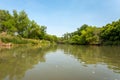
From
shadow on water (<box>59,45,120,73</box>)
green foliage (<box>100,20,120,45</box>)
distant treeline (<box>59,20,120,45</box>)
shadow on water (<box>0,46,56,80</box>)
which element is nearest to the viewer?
shadow on water (<box>0,46,56,80</box>)

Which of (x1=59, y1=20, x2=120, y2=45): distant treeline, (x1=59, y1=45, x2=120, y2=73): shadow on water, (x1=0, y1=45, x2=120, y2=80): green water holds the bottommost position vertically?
(x1=0, y1=45, x2=120, y2=80): green water

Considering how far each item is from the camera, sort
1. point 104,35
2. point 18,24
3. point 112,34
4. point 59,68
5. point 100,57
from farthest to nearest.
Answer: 1. point 104,35
2. point 112,34
3. point 18,24
4. point 100,57
5. point 59,68

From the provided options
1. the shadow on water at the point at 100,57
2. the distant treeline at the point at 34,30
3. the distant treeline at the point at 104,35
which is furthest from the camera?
the distant treeline at the point at 104,35

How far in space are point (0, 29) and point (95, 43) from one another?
31.1 m

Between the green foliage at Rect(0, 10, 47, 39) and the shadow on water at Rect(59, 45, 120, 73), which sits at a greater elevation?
the green foliage at Rect(0, 10, 47, 39)

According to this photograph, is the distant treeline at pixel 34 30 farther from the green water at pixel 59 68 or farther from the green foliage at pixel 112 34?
the green water at pixel 59 68

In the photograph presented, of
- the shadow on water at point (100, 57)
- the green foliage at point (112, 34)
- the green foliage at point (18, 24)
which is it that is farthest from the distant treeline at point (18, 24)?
the shadow on water at point (100, 57)

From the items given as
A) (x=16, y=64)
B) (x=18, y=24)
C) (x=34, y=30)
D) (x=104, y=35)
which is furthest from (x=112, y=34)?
(x=16, y=64)

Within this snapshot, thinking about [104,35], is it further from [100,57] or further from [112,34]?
[100,57]

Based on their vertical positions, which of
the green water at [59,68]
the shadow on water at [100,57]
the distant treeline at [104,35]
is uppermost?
the distant treeline at [104,35]

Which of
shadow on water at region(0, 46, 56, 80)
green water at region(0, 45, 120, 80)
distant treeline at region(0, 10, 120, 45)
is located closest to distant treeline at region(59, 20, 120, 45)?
distant treeline at region(0, 10, 120, 45)

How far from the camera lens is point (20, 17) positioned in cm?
5528

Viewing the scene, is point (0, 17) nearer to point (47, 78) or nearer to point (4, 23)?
point (4, 23)

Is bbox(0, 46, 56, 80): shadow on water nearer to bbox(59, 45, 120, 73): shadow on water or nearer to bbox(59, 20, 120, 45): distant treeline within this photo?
bbox(59, 45, 120, 73): shadow on water
